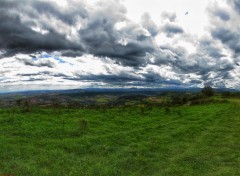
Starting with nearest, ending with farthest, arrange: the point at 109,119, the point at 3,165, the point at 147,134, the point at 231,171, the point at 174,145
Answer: the point at 3,165, the point at 231,171, the point at 174,145, the point at 147,134, the point at 109,119

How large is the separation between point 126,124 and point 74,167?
16.0 m

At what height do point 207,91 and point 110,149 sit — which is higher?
point 207,91

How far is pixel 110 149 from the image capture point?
2114 cm

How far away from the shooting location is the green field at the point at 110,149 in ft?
56.3

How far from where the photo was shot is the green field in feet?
56.3

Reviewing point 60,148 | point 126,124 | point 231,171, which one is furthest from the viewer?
point 126,124

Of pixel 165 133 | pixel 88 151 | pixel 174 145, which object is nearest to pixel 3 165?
pixel 88 151

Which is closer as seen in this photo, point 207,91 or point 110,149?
point 110,149

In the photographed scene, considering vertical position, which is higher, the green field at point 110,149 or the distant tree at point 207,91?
the distant tree at point 207,91

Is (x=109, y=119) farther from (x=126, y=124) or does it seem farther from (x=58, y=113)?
(x=58, y=113)

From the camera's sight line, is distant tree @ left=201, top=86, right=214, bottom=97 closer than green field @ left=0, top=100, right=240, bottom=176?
No

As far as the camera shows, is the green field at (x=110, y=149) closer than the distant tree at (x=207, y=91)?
Yes

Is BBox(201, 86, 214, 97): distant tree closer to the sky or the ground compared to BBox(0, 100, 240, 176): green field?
closer to the sky

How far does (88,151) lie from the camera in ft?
67.4
